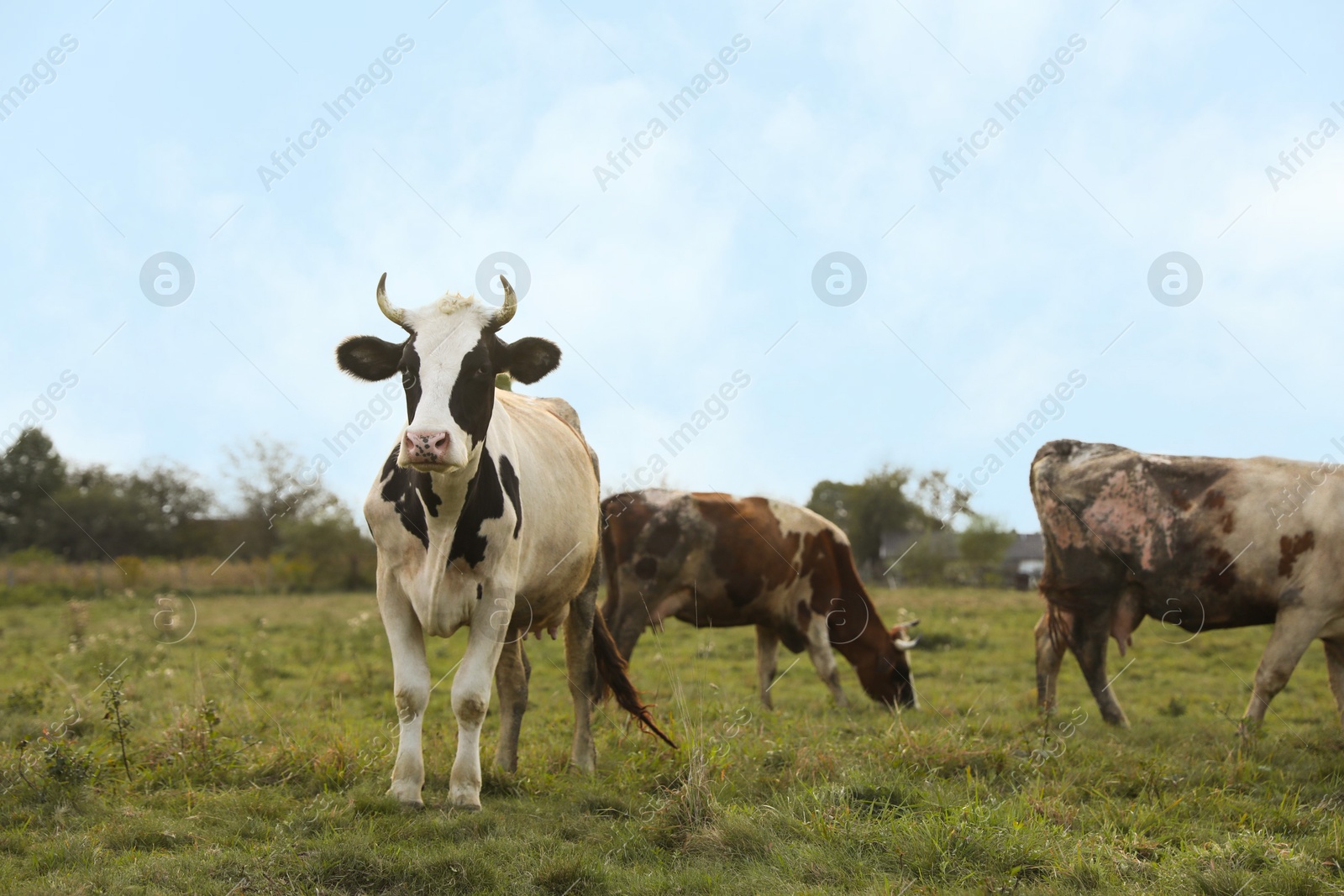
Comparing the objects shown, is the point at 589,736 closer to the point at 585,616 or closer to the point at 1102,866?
the point at 585,616

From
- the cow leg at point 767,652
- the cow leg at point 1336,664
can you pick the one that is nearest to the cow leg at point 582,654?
the cow leg at point 767,652

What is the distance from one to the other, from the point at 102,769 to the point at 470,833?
258 centimetres

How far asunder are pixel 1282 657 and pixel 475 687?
21.5 ft

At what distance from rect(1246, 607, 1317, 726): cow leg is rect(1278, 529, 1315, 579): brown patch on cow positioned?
37 cm

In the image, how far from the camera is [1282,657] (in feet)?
25.9

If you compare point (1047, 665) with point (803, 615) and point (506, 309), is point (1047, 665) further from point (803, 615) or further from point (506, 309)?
point (506, 309)

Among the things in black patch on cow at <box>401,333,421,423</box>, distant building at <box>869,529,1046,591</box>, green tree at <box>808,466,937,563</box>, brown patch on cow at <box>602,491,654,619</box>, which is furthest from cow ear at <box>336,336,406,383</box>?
green tree at <box>808,466,937,563</box>

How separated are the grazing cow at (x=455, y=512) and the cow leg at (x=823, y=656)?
5.03 meters

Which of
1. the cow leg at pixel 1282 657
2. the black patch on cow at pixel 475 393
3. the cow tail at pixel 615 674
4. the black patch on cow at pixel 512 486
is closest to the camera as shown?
the black patch on cow at pixel 475 393

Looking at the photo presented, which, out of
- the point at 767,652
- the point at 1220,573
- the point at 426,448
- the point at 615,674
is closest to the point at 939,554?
the point at 767,652

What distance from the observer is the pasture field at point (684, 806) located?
13.2 feet

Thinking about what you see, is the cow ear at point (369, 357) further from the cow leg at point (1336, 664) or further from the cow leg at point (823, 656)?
the cow leg at point (1336, 664)

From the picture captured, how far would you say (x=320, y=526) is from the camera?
143 feet

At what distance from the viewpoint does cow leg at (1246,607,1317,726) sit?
25.8ft
